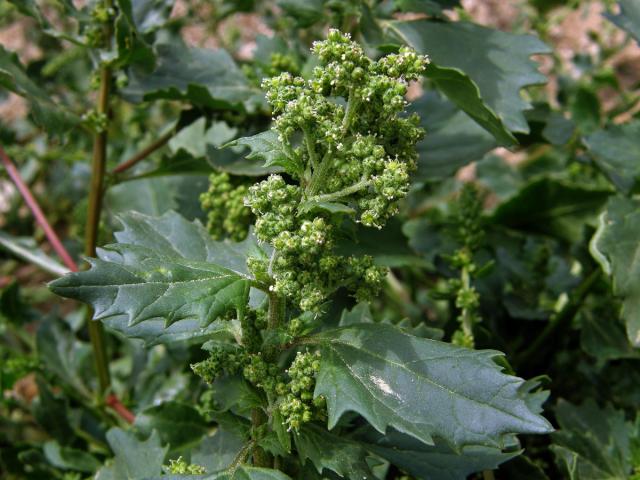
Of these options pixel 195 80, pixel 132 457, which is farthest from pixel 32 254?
pixel 132 457

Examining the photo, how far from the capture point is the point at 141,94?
225 centimetres

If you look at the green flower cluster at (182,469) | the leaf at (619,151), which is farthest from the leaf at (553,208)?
the green flower cluster at (182,469)

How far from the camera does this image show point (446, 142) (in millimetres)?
2441

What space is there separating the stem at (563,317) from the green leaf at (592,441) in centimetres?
26

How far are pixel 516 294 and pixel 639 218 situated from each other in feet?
1.80

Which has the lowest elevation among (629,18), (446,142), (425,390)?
(446,142)

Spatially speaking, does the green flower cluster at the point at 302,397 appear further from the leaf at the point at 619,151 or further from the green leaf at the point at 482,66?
the leaf at the point at 619,151

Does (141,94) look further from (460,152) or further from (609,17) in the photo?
(609,17)

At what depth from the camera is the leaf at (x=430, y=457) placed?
1.61 meters

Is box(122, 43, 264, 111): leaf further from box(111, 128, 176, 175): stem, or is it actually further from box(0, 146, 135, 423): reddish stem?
box(0, 146, 135, 423): reddish stem

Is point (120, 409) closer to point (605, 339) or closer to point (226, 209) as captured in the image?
point (226, 209)

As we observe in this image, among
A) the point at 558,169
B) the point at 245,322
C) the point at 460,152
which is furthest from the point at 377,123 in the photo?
the point at 558,169

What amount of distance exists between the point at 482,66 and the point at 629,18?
0.46m

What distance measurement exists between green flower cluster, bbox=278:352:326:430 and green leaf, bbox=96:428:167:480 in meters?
0.48
